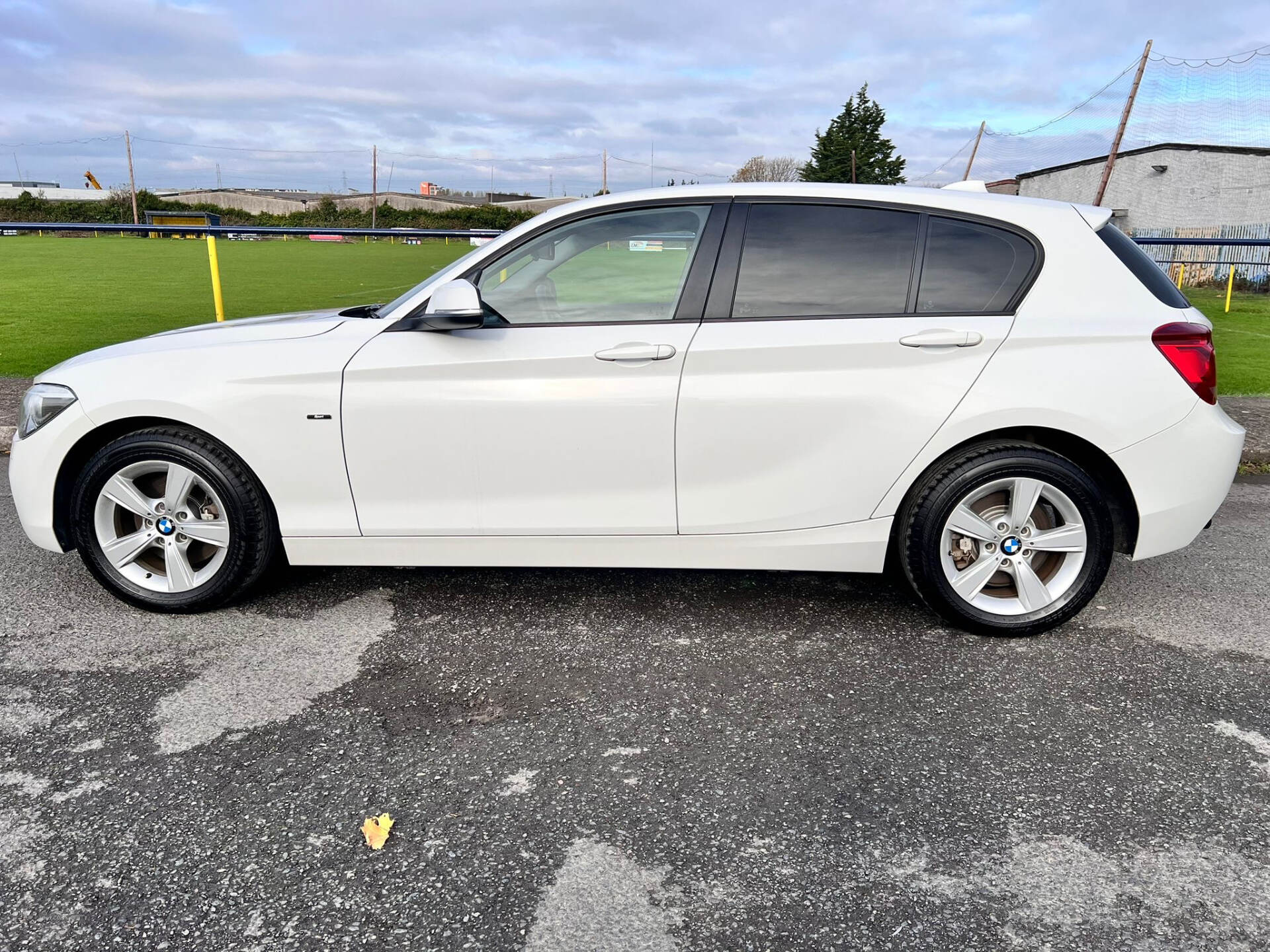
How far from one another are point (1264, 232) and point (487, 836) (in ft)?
106

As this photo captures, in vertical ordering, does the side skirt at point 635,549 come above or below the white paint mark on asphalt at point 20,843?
above

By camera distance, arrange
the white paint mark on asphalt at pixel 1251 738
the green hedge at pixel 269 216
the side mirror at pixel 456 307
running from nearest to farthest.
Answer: the white paint mark on asphalt at pixel 1251 738
the side mirror at pixel 456 307
the green hedge at pixel 269 216

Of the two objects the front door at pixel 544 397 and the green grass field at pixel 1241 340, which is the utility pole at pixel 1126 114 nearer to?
the green grass field at pixel 1241 340

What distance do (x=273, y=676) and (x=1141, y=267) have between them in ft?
11.5

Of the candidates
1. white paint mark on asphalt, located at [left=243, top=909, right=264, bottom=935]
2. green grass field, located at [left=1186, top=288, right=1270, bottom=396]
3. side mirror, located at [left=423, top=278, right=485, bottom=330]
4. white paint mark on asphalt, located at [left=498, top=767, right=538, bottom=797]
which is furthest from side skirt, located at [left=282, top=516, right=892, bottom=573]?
green grass field, located at [left=1186, top=288, right=1270, bottom=396]

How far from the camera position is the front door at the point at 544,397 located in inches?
135

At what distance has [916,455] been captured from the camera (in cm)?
346

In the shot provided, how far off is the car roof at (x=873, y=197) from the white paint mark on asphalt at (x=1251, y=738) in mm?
1827

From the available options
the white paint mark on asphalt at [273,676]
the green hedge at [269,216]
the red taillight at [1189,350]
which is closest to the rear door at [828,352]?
the red taillight at [1189,350]

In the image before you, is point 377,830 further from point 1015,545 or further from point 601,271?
point 1015,545

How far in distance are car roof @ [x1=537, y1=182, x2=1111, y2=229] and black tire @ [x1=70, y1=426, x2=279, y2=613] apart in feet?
5.06

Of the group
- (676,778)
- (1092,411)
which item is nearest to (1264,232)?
(1092,411)

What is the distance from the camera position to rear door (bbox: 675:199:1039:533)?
341cm

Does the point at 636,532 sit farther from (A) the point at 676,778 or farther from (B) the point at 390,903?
(B) the point at 390,903
